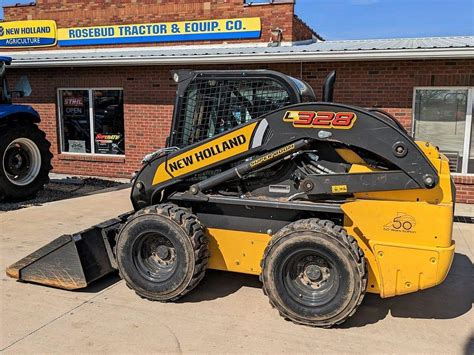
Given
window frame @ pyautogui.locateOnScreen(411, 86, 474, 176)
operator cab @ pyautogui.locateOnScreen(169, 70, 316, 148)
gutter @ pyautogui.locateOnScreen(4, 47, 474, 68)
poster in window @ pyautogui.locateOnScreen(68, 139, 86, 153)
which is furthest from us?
poster in window @ pyautogui.locateOnScreen(68, 139, 86, 153)

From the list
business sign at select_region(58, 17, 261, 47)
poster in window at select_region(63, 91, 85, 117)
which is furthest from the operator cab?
poster in window at select_region(63, 91, 85, 117)

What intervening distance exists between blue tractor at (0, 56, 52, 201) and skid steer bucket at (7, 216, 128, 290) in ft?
12.8

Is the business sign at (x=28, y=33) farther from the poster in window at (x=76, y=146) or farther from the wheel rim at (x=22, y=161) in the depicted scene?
the wheel rim at (x=22, y=161)

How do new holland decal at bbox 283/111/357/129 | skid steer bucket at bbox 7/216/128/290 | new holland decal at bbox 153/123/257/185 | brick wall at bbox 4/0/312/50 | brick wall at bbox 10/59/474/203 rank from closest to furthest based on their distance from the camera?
new holland decal at bbox 283/111/357/129, new holland decal at bbox 153/123/257/185, skid steer bucket at bbox 7/216/128/290, brick wall at bbox 10/59/474/203, brick wall at bbox 4/0/312/50

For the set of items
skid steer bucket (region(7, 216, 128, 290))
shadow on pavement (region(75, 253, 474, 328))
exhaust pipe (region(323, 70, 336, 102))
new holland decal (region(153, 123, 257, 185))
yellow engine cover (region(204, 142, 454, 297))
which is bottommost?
shadow on pavement (region(75, 253, 474, 328))

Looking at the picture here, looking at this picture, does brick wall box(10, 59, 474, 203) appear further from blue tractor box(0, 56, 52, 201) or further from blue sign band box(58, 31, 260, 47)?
blue tractor box(0, 56, 52, 201)

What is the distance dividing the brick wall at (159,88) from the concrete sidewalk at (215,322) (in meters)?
4.46

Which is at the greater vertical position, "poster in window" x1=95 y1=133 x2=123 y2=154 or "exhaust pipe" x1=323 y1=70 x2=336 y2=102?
"exhaust pipe" x1=323 y1=70 x2=336 y2=102

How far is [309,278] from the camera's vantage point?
13.2ft

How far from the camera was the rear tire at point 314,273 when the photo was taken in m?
3.77

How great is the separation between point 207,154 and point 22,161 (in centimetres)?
570

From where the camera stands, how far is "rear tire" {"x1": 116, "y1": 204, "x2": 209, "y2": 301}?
14.0 feet

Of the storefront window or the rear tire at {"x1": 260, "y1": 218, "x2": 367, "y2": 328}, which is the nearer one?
the rear tire at {"x1": 260, "y1": 218, "x2": 367, "y2": 328}

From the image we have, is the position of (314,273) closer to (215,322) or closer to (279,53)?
(215,322)
